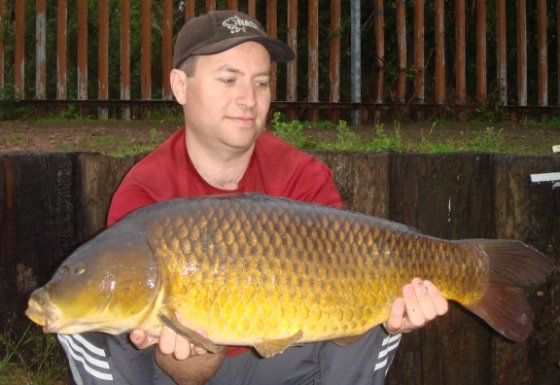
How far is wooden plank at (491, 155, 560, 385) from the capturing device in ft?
10.7

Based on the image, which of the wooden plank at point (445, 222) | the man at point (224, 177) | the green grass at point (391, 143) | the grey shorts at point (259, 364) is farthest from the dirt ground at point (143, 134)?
the grey shorts at point (259, 364)

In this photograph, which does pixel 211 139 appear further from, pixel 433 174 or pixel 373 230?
pixel 433 174

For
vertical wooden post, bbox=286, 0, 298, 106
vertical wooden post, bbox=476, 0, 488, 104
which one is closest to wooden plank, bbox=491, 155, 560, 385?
vertical wooden post, bbox=476, 0, 488, 104

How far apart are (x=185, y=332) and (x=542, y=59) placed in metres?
4.77

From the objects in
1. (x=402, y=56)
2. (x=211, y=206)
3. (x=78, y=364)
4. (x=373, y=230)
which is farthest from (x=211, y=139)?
(x=402, y=56)

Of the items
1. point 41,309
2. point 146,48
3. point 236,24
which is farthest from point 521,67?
point 41,309

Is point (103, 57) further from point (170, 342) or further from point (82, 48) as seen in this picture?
point (170, 342)

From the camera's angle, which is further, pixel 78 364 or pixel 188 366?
pixel 78 364

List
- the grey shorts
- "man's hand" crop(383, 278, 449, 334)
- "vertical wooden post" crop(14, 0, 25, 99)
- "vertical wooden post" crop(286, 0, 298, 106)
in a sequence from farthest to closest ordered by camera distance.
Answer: "vertical wooden post" crop(286, 0, 298, 106) → "vertical wooden post" crop(14, 0, 25, 99) → the grey shorts → "man's hand" crop(383, 278, 449, 334)

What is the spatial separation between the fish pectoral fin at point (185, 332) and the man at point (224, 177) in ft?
1.36

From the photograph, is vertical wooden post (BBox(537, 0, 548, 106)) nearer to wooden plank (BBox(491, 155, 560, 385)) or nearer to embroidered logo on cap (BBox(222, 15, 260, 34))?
wooden plank (BBox(491, 155, 560, 385))

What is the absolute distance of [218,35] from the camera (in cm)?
260

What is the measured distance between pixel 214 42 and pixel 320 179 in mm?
623

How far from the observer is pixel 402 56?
18.7 feet
